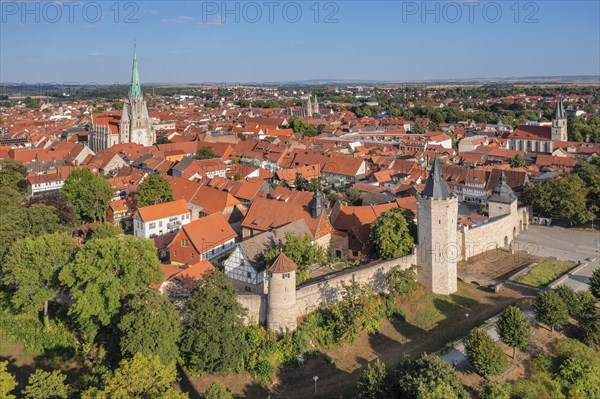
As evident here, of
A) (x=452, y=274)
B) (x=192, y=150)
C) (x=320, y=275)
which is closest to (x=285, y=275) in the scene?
(x=320, y=275)

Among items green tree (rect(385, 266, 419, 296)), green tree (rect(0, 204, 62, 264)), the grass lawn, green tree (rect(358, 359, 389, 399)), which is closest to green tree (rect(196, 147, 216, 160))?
green tree (rect(0, 204, 62, 264))

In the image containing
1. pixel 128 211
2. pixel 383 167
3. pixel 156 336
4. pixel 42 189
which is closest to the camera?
pixel 156 336

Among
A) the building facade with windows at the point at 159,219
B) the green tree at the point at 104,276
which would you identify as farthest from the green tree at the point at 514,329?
the building facade with windows at the point at 159,219

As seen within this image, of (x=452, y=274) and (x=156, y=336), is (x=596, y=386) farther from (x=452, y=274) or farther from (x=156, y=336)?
(x=156, y=336)

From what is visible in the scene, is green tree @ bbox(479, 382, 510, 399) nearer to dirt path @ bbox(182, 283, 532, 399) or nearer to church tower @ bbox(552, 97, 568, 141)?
dirt path @ bbox(182, 283, 532, 399)

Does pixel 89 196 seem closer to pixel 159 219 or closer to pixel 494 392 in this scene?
pixel 159 219

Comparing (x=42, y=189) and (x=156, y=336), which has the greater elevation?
(x=42, y=189)
